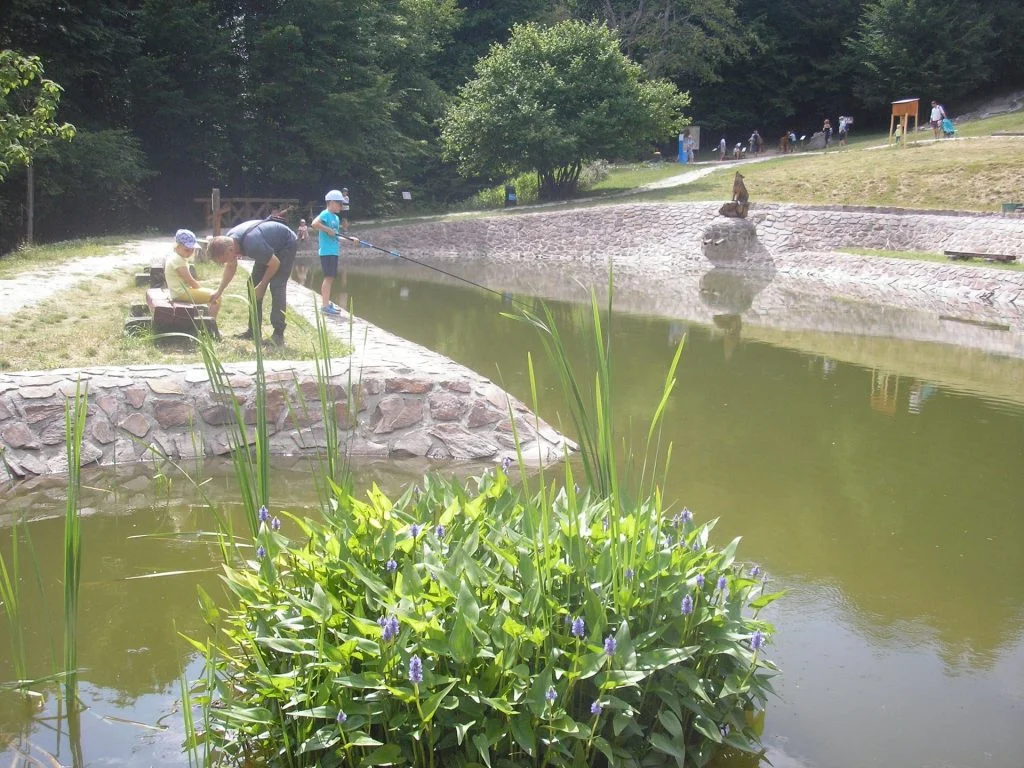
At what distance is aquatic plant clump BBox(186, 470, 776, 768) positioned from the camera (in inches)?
113

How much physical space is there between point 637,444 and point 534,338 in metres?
5.40

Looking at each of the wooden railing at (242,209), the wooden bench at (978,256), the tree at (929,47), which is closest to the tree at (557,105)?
the wooden railing at (242,209)

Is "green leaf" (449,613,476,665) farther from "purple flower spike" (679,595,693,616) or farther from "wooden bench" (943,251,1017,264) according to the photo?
"wooden bench" (943,251,1017,264)

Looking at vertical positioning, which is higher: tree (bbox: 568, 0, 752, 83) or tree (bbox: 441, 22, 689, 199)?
tree (bbox: 568, 0, 752, 83)

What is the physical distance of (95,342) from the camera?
8352 mm

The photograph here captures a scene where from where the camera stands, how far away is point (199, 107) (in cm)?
2983

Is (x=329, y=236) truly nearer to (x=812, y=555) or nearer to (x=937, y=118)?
(x=812, y=555)

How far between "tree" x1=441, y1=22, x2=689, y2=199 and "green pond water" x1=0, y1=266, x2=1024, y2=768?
20660 millimetres

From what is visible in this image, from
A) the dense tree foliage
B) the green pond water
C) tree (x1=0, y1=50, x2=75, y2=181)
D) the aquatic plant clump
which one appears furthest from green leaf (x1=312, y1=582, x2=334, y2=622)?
the dense tree foliage

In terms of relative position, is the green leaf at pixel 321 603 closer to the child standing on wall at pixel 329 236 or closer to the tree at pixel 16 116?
the child standing on wall at pixel 329 236

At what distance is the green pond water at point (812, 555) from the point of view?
3664 millimetres

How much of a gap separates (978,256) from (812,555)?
1574cm

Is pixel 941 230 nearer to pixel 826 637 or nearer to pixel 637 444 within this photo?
pixel 637 444

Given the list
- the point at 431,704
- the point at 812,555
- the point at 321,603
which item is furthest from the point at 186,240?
the point at 431,704
